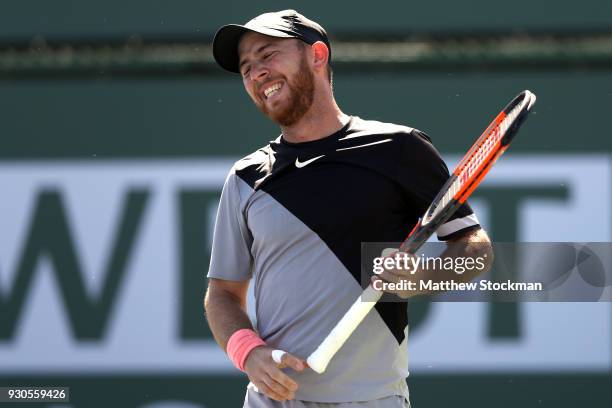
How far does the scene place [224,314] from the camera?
2820 mm

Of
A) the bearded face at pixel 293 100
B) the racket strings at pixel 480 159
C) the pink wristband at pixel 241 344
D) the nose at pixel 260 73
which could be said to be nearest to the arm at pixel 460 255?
the racket strings at pixel 480 159

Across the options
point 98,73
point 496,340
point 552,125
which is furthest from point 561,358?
point 98,73

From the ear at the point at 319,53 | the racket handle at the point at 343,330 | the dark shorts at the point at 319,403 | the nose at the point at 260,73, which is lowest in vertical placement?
the dark shorts at the point at 319,403

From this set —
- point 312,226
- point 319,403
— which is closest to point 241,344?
point 319,403

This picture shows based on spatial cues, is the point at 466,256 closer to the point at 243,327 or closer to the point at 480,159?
the point at 480,159

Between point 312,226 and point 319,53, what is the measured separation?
56 centimetres

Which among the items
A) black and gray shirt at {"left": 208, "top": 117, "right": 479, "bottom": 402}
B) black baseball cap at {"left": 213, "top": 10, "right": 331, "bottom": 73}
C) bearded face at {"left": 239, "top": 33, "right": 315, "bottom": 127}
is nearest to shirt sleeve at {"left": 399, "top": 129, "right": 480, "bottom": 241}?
black and gray shirt at {"left": 208, "top": 117, "right": 479, "bottom": 402}

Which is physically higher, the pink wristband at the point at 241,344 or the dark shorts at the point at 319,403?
the pink wristband at the point at 241,344

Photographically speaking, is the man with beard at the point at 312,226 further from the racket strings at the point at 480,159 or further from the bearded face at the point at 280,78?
the racket strings at the point at 480,159

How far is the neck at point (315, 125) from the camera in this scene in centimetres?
281

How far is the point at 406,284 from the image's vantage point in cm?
253

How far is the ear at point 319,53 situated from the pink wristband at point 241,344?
795 millimetres

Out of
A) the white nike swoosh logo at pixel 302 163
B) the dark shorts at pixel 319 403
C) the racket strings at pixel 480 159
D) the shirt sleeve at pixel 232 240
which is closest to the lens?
the racket strings at pixel 480 159

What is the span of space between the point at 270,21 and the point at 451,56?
2010mm
